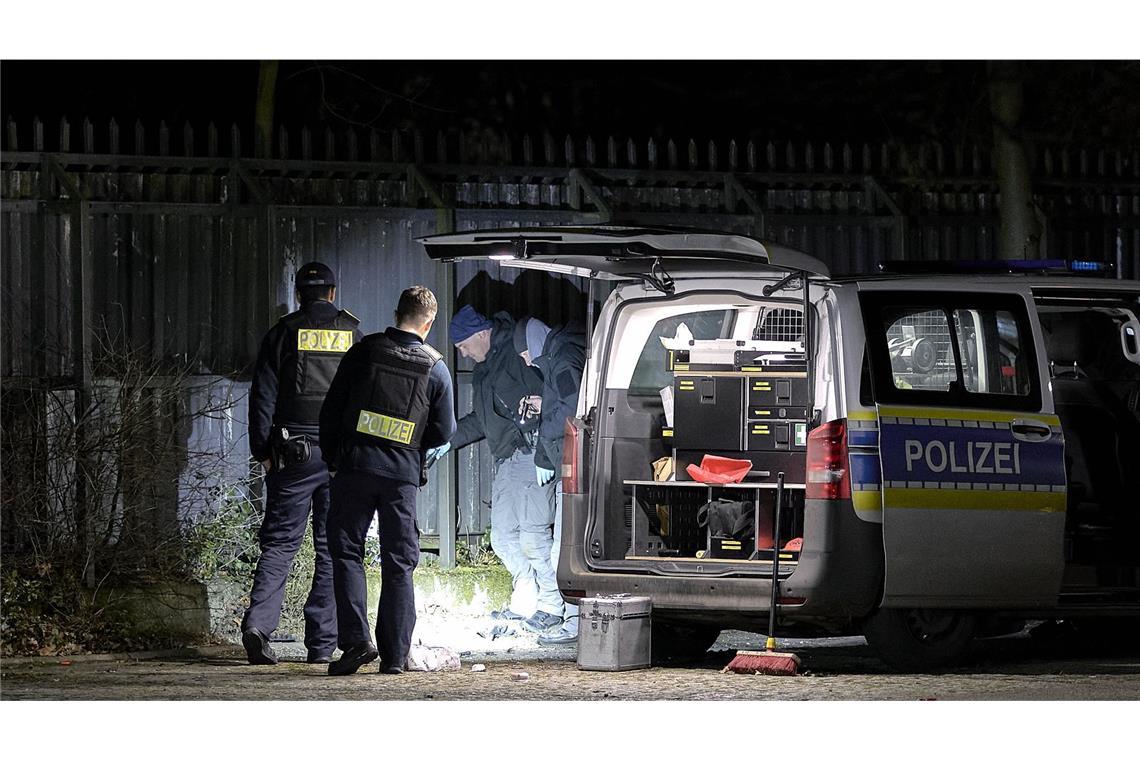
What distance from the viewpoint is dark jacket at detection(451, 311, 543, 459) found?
1137 cm

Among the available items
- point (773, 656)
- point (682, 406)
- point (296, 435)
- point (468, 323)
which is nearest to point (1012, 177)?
point (468, 323)

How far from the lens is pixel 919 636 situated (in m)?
8.91

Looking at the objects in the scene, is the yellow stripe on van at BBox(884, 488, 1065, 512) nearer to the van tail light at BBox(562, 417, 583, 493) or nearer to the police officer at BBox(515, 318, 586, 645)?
the van tail light at BBox(562, 417, 583, 493)

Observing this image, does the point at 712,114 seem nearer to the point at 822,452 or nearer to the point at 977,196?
the point at 977,196

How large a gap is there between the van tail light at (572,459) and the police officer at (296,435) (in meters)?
1.24

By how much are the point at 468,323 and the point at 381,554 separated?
2814mm

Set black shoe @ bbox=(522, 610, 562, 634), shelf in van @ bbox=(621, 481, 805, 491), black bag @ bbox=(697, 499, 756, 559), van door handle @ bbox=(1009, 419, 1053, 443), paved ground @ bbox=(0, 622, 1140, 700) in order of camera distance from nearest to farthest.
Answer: paved ground @ bbox=(0, 622, 1140, 700), van door handle @ bbox=(1009, 419, 1053, 443), shelf in van @ bbox=(621, 481, 805, 491), black bag @ bbox=(697, 499, 756, 559), black shoe @ bbox=(522, 610, 562, 634)

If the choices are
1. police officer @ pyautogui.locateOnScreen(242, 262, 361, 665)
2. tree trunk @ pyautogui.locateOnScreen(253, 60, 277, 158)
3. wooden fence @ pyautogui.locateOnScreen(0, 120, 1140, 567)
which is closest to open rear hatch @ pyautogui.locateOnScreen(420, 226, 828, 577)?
police officer @ pyautogui.locateOnScreen(242, 262, 361, 665)

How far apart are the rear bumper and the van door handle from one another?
2.78ft

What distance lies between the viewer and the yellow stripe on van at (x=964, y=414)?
8.59m

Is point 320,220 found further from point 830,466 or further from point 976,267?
point 830,466

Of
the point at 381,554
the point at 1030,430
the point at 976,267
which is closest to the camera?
the point at 1030,430

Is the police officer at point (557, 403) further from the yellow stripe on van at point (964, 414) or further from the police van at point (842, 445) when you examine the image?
the yellow stripe on van at point (964, 414)

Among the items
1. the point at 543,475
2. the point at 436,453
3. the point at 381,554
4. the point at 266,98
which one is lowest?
the point at 381,554
